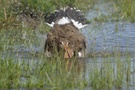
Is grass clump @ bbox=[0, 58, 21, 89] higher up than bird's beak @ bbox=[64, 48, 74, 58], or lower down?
lower down

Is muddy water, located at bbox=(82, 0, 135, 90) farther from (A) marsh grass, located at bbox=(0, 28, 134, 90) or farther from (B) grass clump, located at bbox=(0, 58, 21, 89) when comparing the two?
(B) grass clump, located at bbox=(0, 58, 21, 89)

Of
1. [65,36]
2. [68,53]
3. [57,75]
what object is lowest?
[57,75]

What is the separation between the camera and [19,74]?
767cm

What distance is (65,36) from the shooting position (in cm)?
1012

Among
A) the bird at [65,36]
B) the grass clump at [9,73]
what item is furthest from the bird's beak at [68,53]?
the grass clump at [9,73]

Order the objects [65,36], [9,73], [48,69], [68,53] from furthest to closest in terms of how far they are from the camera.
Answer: [65,36] < [68,53] < [48,69] < [9,73]

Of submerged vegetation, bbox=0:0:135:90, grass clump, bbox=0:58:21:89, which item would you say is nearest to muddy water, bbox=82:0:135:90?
submerged vegetation, bbox=0:0:135:90

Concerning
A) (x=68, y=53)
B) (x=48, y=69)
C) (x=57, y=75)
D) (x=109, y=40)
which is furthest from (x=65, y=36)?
(x=57, y=75)

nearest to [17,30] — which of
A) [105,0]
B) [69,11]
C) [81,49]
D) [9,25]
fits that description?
[9,25]

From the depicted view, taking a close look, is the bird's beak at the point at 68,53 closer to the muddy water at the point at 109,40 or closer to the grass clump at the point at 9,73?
the muddy water at the point at 109,40

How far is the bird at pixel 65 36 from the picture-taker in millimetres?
9859

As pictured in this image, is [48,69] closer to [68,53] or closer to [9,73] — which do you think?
[9,73]

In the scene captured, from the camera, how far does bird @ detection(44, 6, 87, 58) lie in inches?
388

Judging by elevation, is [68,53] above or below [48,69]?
above
